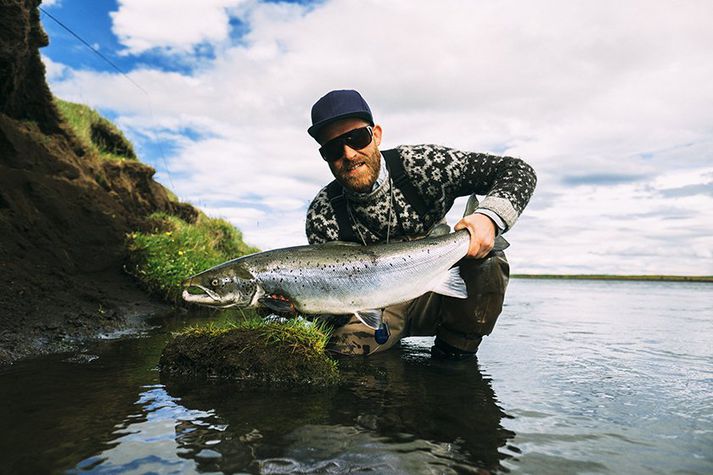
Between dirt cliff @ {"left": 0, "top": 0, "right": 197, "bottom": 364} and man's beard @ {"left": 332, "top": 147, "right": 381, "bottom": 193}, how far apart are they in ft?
13.1

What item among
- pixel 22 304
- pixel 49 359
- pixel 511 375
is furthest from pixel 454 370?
pixel 22 304

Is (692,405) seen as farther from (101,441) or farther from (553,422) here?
(101,441)

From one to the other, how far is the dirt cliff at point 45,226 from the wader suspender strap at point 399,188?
371 cm

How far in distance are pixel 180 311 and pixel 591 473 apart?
28.0ft

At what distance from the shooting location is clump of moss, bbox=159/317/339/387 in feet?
15.5

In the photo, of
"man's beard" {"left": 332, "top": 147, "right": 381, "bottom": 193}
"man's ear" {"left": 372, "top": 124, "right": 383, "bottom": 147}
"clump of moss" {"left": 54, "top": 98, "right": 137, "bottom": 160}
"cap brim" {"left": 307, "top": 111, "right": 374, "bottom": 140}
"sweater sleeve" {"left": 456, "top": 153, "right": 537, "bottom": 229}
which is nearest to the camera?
"sweater sleeve" {"left": 456, "top": 153, "right": 537, "bottom": 229}

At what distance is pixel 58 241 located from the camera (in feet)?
26.7

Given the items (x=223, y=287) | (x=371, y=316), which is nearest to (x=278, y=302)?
(x=223, y=287)

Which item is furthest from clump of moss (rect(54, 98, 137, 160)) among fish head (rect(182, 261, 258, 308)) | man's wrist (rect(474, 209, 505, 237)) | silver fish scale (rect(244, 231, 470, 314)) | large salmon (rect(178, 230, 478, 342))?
man's wrist (rect(474, 209, 505, 237))

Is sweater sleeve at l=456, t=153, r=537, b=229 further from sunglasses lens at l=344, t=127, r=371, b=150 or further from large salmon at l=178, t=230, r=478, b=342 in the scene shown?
sunglasses lens at l=344, t=127, r=371, b=150

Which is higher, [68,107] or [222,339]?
[68,107]

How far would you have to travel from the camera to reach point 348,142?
215 inches

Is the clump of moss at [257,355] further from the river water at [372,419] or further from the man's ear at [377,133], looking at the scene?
the man's ear at [377,133]

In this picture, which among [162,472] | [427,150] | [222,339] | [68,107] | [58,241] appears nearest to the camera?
[162,472]
